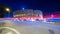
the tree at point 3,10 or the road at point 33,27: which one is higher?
the tree at point 3,10

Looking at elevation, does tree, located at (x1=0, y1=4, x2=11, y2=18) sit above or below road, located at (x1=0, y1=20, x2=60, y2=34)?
above

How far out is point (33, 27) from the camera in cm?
111

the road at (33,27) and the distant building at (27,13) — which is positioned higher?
the distant building at (27,13)

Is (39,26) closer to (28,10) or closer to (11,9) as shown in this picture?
(28,10)

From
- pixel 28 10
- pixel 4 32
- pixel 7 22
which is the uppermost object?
pixel 28 10

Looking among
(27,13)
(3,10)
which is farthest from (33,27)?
(3,10)

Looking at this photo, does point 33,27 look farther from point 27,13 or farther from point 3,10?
point 3,10

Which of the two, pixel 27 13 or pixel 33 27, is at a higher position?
pixel 27 13

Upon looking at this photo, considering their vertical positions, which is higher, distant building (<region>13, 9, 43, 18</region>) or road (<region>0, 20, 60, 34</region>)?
distant building (<region>13, 9, 43, 18</region>)

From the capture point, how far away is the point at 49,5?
3.53 ft

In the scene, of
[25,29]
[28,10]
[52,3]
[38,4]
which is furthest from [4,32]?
[52,3]

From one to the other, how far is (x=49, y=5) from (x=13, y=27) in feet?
1.36

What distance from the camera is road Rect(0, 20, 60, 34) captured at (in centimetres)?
108

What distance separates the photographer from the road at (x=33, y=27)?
1.08 metres
